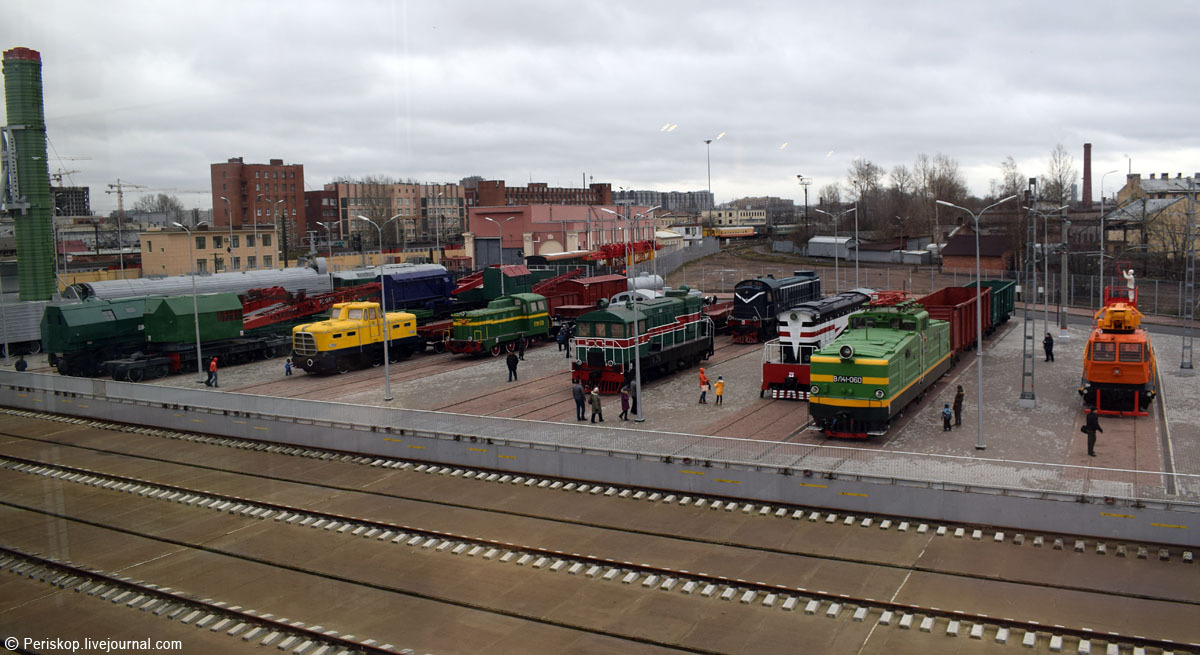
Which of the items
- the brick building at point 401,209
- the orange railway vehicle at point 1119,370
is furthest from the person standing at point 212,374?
the brick building at point 401,209

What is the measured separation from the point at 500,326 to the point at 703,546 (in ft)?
82.8

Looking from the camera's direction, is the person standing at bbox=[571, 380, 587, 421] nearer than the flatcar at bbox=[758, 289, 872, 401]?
Yes

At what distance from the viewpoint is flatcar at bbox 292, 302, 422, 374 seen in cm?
3700

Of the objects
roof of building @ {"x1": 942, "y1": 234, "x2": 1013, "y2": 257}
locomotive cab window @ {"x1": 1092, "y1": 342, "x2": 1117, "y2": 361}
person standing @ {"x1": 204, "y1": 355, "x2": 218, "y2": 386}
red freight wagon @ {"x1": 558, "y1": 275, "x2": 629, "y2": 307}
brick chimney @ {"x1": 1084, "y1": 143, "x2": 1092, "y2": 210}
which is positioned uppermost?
brick chimney @ {"x1": 1084, "y1": 143, "x2": 1092, "y2": 210}

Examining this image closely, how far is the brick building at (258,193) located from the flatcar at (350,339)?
63127 mm

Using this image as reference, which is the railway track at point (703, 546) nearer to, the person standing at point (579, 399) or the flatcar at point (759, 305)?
the person standing at point (579, 399)

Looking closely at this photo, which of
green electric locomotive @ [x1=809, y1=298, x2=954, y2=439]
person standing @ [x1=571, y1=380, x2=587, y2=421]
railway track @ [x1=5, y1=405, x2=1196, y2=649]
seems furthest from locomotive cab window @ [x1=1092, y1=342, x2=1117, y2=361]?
person standing @ [x1=571, y1=380, x2=587, y2=421]

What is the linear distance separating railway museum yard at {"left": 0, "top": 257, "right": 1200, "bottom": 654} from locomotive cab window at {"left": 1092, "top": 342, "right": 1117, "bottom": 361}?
2.08 m

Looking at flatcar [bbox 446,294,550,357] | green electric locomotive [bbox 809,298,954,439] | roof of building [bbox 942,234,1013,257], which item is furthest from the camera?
roof of building [bbox 942,234,1013,257]

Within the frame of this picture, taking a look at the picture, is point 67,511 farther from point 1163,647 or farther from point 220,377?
point 1163,647

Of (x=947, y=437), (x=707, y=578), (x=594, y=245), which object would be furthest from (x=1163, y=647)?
(x=594, y=245)

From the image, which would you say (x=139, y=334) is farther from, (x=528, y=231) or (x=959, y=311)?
(x=528, y=231)

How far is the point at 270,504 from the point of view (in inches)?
813

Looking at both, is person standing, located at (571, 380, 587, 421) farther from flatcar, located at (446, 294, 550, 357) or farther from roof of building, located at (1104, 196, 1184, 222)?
roof of building, located at (1104, 196, 1184, 222)
